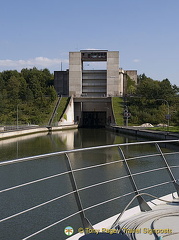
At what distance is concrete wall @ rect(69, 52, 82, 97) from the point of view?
6800 cm

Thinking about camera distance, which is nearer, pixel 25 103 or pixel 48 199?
pixel 48 199

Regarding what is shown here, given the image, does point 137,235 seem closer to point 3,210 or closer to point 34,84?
point 3,210

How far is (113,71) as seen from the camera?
223ft

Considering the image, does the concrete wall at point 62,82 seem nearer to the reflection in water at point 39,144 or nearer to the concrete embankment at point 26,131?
the concrete embankment at point 26,131

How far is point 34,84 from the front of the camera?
70.1 metres

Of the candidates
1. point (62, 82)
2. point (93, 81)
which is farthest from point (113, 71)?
point (62, 82)

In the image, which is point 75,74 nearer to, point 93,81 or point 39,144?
point 93,81

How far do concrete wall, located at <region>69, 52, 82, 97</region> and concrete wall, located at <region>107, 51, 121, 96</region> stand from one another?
237 inches

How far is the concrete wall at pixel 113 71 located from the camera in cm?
6781

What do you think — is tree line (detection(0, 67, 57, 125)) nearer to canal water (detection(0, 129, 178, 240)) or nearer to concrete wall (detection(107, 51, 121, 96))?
concrete wall (detection(107, 51, 121, 96))

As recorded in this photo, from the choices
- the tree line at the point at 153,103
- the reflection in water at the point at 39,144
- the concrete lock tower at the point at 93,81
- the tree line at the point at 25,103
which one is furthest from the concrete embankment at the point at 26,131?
the tree line at the point at 153,103

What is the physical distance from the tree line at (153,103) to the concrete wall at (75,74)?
37.1ft

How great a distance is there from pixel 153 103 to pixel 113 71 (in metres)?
12.4

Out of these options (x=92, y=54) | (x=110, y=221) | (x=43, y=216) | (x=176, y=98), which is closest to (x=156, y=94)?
(x=176, y=98)
